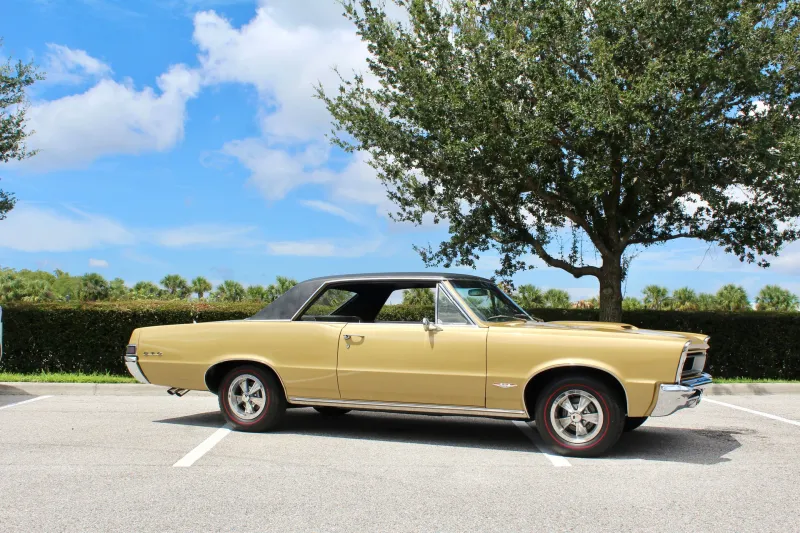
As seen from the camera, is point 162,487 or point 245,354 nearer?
point 162,487

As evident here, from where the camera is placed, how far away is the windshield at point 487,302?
7500 millimetres

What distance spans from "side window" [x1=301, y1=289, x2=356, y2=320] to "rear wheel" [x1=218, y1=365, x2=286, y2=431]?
828 millimetres

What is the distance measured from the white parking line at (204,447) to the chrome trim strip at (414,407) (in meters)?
0.89

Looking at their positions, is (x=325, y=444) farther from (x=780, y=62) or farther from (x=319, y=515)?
(x=780, y=62)

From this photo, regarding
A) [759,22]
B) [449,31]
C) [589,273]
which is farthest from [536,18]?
[589,273]

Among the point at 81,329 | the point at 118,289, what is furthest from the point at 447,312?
the point at 118,289

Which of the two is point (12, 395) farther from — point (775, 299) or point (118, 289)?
point (775, 299)

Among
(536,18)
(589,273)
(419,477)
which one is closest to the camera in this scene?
(419,477)

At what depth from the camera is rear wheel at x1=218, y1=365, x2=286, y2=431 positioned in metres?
7.95

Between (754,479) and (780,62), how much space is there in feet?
39.0

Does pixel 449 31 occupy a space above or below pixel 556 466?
above

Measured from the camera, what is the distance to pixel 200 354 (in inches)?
323

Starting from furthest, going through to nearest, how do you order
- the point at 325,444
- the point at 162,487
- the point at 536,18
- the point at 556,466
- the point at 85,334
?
the point at 536,18 → the point at 85,334 → the point at 325,444 → the point at 556,466 → the point at 162,487

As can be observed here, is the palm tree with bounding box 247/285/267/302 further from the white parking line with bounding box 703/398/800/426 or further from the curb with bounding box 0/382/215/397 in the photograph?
the white parking line with bounding box 703/398/800/426
